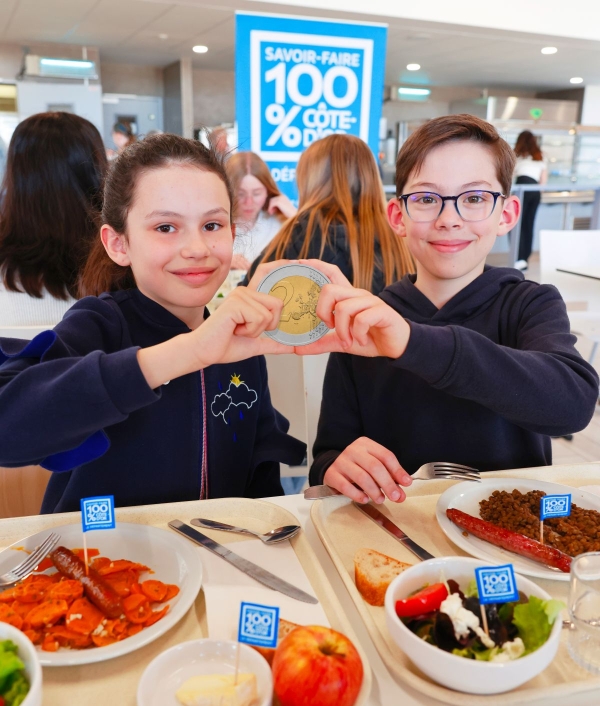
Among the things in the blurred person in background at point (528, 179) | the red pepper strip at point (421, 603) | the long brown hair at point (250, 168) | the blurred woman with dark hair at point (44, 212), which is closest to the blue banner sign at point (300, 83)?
the long brown hair at point (250, 168)

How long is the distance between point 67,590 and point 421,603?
1.58 ft

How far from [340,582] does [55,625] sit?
0.41 m

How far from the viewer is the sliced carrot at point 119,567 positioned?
37.6 inches

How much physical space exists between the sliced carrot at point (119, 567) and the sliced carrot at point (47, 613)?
97mm

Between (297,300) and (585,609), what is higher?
(297,300)

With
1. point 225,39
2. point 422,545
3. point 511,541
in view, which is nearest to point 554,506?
point 511,541

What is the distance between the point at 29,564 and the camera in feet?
3.14

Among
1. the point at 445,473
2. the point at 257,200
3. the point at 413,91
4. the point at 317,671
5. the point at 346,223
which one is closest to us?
the point at 317,671

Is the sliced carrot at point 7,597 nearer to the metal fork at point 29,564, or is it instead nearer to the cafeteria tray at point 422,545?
the metal fork at point 29,564

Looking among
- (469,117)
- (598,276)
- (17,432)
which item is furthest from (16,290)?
(598,276)

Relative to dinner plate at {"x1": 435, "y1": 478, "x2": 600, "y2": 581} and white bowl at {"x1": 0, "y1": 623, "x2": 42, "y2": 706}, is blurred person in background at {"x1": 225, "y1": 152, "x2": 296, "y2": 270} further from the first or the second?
white bowl at {"x1": 0, "y1": 623, "x2": 42, "y2": 706}

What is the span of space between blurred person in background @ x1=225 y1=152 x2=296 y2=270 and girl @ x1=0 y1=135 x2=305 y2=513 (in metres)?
2.60

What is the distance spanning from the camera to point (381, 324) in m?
1.05

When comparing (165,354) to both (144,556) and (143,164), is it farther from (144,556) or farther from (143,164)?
(143,164)
